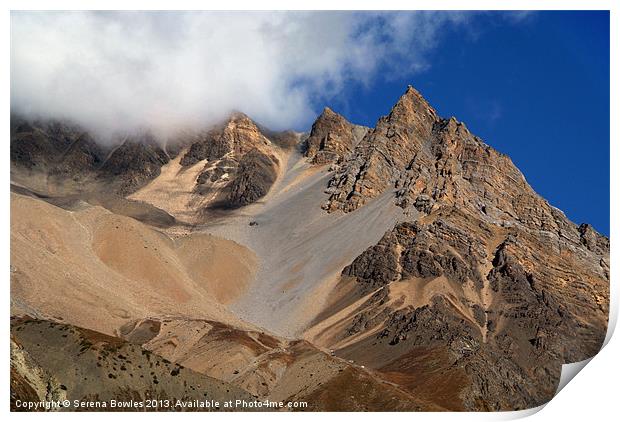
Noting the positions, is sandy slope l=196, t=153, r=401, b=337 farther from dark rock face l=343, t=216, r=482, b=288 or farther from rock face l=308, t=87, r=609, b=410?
dark rock face l=343, t=216, r=482, b=288

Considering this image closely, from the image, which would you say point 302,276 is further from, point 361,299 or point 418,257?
point 418,257

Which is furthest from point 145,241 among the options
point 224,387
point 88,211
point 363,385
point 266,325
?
point 224,387

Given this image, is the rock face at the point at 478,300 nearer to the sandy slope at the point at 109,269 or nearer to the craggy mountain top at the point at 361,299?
the craggy mountain top at the point at 361,299

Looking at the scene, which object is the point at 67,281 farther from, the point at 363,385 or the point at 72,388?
the point at 72,388

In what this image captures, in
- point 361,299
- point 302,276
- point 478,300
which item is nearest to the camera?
point 478,300

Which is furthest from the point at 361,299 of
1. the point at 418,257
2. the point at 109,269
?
the point at 109,269

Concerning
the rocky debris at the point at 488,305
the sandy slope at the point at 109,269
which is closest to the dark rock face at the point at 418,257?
the rocky debris at the point at 488,305

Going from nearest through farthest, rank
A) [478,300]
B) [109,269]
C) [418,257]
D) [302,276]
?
[109,269], [478,300], [418,257], [302,276]
